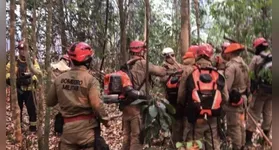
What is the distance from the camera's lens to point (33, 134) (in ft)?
20.9

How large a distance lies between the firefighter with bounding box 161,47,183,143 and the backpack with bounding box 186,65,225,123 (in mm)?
763

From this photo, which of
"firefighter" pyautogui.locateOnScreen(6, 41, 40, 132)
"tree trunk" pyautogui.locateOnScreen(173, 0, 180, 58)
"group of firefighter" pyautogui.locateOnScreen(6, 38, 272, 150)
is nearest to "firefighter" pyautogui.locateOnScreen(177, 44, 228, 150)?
"group of firefighter" pyautogui.locateOnScreen(6, 38, 272, 150)

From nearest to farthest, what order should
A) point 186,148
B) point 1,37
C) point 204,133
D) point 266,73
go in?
point 1,37, point 266,73, point 186,148, point 204,133

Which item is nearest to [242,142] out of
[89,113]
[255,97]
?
[255,97]

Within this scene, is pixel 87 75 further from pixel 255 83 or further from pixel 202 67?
pixel 255 83

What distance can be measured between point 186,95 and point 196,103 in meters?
0.28

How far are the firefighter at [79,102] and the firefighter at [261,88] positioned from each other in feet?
4.88

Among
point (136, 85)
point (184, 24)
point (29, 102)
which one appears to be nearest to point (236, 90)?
point (184, 24)

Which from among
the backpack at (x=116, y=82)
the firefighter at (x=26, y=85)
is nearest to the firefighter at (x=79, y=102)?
the backpack at (x=116, y=82)

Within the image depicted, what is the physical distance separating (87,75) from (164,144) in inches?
74.1

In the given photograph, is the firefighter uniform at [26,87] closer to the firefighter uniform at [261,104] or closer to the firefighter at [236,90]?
the firefighter at [236,90]

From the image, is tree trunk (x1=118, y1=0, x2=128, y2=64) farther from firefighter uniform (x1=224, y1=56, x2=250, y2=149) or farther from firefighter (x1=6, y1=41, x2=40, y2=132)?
firefighter uniform (x1=224, y1=56, x2=250, y2=149)

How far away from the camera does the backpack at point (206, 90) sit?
3963 mm

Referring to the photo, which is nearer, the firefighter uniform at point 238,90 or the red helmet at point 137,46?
the firefighter uniform at point 238,90
